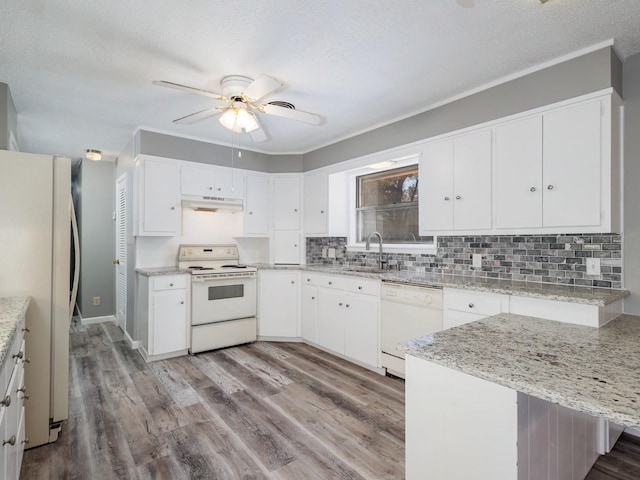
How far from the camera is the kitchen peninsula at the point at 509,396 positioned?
0.91 meters

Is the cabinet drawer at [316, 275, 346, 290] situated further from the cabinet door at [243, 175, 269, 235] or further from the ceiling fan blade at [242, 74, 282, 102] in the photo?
the ceiling fan blade at [242, 74, 282, 102]

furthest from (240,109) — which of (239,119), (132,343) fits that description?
(132,343)

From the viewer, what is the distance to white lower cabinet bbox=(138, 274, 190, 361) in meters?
3.47

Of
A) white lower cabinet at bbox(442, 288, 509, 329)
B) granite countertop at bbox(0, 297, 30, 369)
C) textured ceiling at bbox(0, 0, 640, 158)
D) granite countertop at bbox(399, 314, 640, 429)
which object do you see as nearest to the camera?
granite countertop at bbox(399, 314, 640, 429)

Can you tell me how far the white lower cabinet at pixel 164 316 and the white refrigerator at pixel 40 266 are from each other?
1286 millimetres

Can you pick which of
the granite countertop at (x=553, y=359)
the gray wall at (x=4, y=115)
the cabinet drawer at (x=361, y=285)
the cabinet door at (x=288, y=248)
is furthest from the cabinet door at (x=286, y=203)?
the granite countertop at (x=553, y=359)

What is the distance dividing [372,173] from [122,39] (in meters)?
2.78

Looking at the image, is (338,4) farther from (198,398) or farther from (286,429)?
(198,398)

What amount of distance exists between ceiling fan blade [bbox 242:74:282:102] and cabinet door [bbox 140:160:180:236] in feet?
6.36

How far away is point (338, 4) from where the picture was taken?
1.76 metres

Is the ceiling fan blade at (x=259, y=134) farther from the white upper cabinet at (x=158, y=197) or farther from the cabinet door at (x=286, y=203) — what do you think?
the cabinet door at (x=286, y=203)

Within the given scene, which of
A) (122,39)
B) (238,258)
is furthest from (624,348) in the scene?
(238,258)

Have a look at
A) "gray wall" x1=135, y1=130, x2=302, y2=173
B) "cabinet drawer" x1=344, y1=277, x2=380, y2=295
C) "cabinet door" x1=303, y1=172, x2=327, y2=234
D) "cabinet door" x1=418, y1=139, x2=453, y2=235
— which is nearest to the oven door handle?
"cabinet door" x1=303, y1=172, x2=327, y2=234

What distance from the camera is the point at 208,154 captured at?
4.16 m
